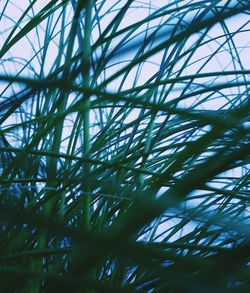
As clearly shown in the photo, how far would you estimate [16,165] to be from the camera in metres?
0.33

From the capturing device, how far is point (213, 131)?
160 mm

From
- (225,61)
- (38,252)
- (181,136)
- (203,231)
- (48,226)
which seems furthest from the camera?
(225,61)

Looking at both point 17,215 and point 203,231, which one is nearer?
point 17,215

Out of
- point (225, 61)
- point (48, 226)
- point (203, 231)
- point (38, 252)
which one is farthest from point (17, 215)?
point (225, 61)

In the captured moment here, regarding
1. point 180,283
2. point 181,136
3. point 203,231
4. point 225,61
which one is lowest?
point 180,283

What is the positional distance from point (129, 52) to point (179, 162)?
47 millimetres

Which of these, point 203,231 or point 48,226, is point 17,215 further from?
point 203,231

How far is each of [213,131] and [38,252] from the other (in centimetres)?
16

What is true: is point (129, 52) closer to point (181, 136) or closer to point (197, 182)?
point (197, 182)

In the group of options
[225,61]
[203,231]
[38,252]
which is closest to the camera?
[38,252]

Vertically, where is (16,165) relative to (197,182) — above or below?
above

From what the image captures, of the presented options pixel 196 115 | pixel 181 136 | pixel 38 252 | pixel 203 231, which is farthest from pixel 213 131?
pixel 181 136

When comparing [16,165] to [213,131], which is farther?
[16,165]

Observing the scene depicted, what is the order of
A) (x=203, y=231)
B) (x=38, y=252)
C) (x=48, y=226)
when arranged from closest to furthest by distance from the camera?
(x=48, y=226), (x=38, y=252), (x=203, y=231)
